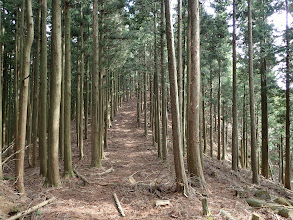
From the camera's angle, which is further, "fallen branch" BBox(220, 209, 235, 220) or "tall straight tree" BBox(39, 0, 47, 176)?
"tall straight tree" BBox(39, 0, 47, 176)

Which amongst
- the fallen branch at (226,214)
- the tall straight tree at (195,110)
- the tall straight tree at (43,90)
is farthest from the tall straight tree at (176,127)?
the tall straight tree at (43,90)

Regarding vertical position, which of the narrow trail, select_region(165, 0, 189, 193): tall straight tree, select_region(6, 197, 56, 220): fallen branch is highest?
select_region(165, 0, 189, 193): tall straight tree

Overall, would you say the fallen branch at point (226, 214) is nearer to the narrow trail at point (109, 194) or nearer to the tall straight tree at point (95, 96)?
the narrow trail at point (109, 194)

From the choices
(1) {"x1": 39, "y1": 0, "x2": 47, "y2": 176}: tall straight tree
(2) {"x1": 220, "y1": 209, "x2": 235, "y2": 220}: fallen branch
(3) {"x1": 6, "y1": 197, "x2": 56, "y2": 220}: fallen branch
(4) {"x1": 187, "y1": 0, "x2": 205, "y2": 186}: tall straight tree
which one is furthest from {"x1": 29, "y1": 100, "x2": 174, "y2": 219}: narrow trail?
(1) {"x1": 39, "y1": 0, "x2": 47, "y2": 176}: tall straight tree

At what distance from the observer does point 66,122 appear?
8859 millimetres

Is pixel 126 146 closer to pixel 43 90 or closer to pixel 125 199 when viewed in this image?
pixel 43 90

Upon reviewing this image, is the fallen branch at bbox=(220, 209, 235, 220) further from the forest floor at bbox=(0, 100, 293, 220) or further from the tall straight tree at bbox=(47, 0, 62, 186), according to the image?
the tall straight tree at bbox=(47, 0, 62, 186)

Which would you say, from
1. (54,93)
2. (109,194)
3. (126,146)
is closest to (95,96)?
(54,93)

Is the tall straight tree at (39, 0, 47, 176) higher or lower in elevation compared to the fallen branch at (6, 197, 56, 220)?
higher

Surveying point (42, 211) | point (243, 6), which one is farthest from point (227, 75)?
point (42, 211)

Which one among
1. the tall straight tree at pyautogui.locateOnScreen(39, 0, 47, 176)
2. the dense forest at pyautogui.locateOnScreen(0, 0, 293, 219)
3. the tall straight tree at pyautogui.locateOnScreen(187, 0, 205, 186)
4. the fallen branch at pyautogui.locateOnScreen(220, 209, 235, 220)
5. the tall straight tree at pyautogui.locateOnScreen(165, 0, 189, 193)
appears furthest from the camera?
the tall straight tree at pyautogui.locateOnScreen(39, 0, 47, 176)

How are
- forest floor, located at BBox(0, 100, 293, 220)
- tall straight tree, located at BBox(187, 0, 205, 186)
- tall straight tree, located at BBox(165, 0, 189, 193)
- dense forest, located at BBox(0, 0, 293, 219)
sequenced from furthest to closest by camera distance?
tall straight tree, located at BBox(187, 0, 205, 186), tall straight tree, located at BBox(165, 0, 189, 193), dense forest, located at BBox(0, 0, 293, 219), forest floor, located at BBox(0, 100, 293, 220)

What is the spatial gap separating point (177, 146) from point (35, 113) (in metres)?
8.34

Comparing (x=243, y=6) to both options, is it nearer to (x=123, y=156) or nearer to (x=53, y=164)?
(x=123, y=156)
